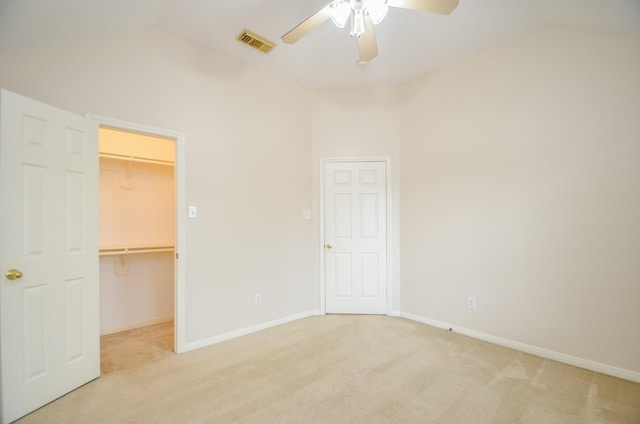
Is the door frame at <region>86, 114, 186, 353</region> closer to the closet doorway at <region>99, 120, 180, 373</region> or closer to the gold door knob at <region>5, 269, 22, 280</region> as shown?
the closet doorway at <region>99, 120, 180, 373</region>

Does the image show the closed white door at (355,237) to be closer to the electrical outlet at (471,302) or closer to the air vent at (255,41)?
the electrical outlet at (471,302)

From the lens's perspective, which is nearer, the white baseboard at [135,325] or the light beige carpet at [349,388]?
the light beige carpet at [349,388]

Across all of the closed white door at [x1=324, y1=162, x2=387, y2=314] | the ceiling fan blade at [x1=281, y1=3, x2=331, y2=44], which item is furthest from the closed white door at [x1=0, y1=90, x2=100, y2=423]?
the closed white door at [x1=324, y1=162, x2=387, y2=314]

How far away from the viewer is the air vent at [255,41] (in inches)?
110

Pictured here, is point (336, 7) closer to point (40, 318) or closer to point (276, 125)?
point (276, 125)

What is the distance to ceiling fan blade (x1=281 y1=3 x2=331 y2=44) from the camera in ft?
6.17

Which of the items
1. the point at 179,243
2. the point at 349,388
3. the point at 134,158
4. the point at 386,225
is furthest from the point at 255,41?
the point at 349,388

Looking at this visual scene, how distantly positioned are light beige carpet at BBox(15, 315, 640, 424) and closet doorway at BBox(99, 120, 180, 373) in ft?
2.68

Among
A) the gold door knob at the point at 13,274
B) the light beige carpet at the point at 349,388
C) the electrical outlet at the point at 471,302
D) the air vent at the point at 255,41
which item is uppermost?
the air vent at the point at 255,41

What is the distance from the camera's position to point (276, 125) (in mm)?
3621

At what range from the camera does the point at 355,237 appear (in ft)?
12.8

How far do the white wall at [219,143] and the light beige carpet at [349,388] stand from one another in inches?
23.7

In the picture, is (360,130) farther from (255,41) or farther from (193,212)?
(193,212)

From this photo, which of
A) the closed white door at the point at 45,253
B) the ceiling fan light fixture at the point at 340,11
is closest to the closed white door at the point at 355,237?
the ceiling fan light fixture at the point at 340,11
